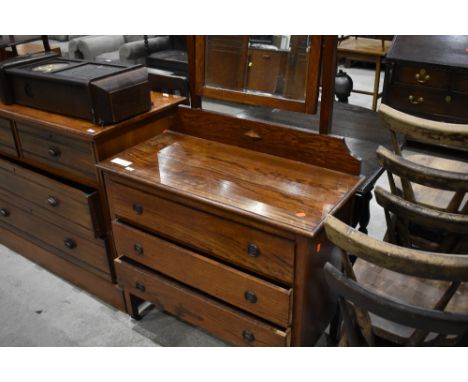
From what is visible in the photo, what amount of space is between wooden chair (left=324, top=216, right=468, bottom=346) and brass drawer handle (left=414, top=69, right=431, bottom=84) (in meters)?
1.94

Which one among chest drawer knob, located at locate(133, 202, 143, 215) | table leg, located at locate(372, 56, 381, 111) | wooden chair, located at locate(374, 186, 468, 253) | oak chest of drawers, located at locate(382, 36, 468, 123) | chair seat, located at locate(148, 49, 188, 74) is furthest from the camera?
chair seat, located at locate(148, 49, 188, 74)

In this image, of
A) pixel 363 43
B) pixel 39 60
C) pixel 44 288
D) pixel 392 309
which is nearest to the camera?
pixel 392 309

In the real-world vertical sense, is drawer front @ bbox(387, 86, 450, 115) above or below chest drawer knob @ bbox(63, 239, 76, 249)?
above

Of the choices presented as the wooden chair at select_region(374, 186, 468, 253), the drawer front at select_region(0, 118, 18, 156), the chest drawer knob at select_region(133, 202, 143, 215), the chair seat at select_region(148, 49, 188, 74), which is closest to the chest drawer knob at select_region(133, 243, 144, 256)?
the chest drawer knob at select_region(133, 202, 143, 215)

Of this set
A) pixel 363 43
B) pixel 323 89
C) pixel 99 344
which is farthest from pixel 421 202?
pixel 363 43

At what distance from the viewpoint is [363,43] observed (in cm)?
464

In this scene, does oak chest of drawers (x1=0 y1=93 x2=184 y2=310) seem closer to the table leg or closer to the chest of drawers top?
the chest of drawers top

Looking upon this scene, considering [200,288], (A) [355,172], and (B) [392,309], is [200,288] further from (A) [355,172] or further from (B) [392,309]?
(B) [392,309]

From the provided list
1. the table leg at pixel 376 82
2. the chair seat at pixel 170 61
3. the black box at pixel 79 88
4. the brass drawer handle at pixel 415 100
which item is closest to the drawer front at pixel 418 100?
the brass drawer handle at pixel 415 100

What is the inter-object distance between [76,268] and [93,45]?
3.57m

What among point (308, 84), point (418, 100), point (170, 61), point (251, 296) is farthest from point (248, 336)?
point (170, 61)

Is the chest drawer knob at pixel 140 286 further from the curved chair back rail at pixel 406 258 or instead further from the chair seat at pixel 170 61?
the chair seat at pixel 170 61

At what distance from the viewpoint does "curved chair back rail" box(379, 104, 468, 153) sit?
60.7 inches

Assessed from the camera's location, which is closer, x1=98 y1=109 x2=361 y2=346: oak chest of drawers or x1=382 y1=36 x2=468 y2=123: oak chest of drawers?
x1=98 y1=109 x2=361 y2=346: oak chest of drawers
